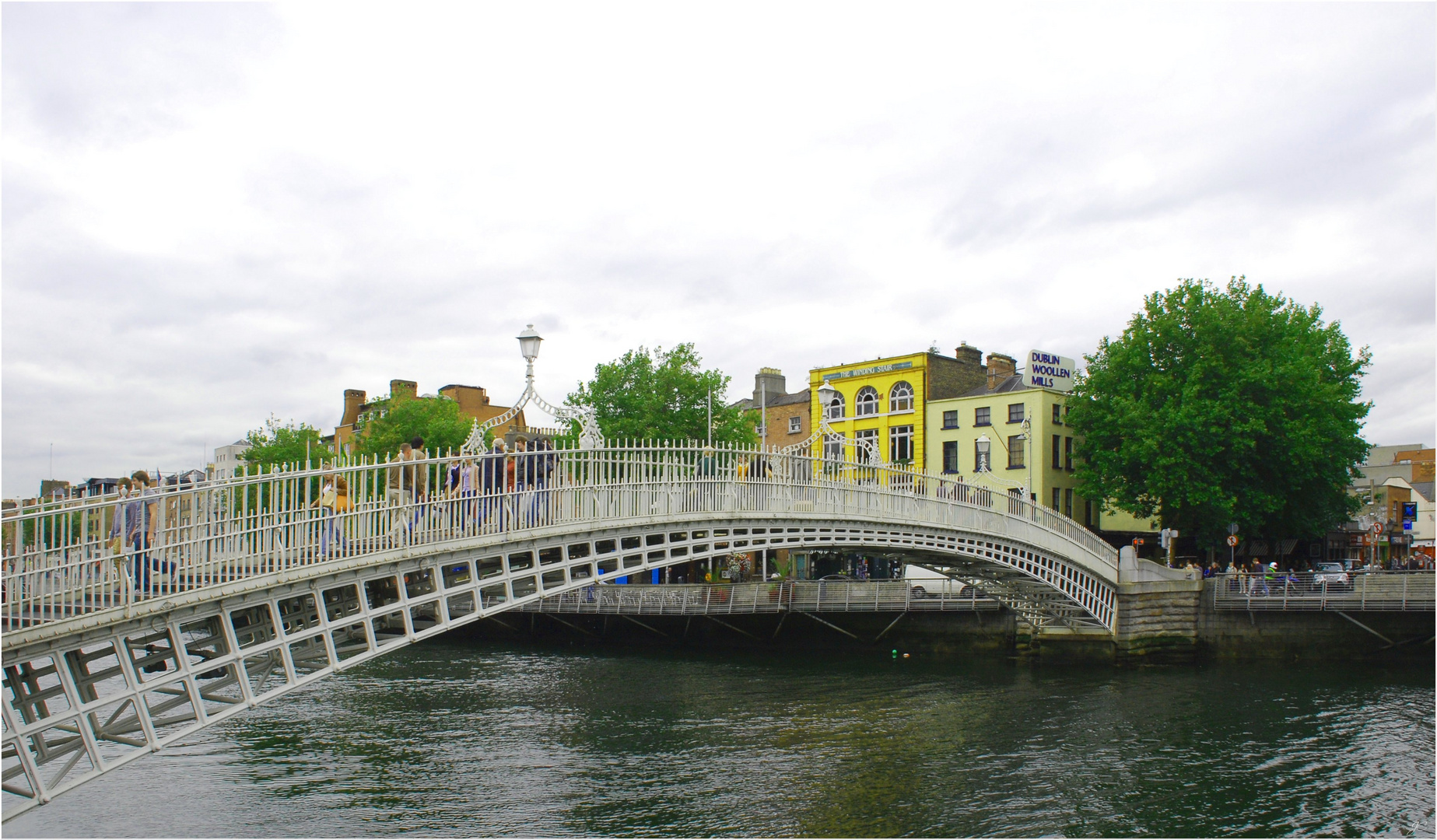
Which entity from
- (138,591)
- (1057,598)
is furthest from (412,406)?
(138,591)

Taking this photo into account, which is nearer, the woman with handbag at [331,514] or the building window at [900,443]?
the woman with handbag at [331,514]

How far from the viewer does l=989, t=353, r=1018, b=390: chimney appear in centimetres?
4934

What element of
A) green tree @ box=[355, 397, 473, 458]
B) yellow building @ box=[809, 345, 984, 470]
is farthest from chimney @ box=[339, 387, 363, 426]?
yellow building @ box=[809, 345, 984, 470]

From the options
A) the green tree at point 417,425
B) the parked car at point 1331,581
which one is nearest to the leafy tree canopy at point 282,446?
the green tree at point 417,425

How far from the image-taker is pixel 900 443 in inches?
1988

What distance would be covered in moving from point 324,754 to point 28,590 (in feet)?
30.5

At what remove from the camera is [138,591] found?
11.7 meters

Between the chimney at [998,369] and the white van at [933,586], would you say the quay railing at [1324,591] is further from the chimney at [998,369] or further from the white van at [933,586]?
Result: the chimney at [998,369]

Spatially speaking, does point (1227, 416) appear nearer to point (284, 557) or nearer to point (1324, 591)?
point (1324, 591)

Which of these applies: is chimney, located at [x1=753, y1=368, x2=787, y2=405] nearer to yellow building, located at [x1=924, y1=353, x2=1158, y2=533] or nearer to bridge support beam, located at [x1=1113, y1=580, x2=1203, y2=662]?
yellow building, located at [x1=924, y1=353, x2=1158, y2=533]

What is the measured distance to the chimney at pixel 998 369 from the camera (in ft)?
162

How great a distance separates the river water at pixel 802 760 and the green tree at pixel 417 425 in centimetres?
2030

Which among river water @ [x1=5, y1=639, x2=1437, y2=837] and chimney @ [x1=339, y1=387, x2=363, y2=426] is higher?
chimney @ [x1=339, y1=387, x2=363, y2=426]

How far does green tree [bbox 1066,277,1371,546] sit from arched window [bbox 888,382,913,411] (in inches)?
380
